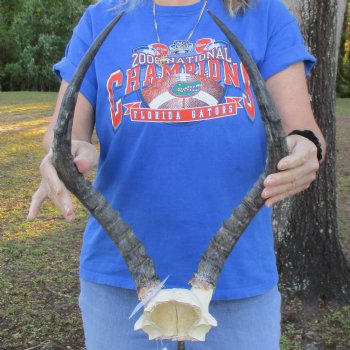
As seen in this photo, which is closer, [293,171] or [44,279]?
[293,171]

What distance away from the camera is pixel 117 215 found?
6.86 ft

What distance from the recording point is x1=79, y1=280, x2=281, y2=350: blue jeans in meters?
2.33

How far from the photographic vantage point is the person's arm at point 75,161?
198cm

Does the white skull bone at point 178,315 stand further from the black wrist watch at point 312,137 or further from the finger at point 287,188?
the black wrist watch at point 312,137

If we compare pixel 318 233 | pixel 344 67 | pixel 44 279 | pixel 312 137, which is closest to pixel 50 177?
pixel 312 137

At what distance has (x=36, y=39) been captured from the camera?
35.9 m

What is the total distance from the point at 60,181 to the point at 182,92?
57 centimetres

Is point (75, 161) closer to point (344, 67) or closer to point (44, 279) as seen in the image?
point (44, 279)

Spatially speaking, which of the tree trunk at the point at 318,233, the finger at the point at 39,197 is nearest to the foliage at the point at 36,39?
the tree trunk at the point at 318,233

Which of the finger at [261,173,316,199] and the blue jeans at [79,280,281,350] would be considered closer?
the finger at [261,173,316,199]

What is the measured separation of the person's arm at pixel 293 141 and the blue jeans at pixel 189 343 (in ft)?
1.64

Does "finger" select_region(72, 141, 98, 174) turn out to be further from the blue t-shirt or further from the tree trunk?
the tree trunk

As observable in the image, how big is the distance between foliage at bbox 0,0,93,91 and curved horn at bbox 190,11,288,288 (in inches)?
1294

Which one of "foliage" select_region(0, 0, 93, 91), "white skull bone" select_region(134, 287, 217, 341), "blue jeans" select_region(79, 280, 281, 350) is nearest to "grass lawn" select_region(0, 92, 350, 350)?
"blue jeans" select_region(79, 280, 281, 350)
